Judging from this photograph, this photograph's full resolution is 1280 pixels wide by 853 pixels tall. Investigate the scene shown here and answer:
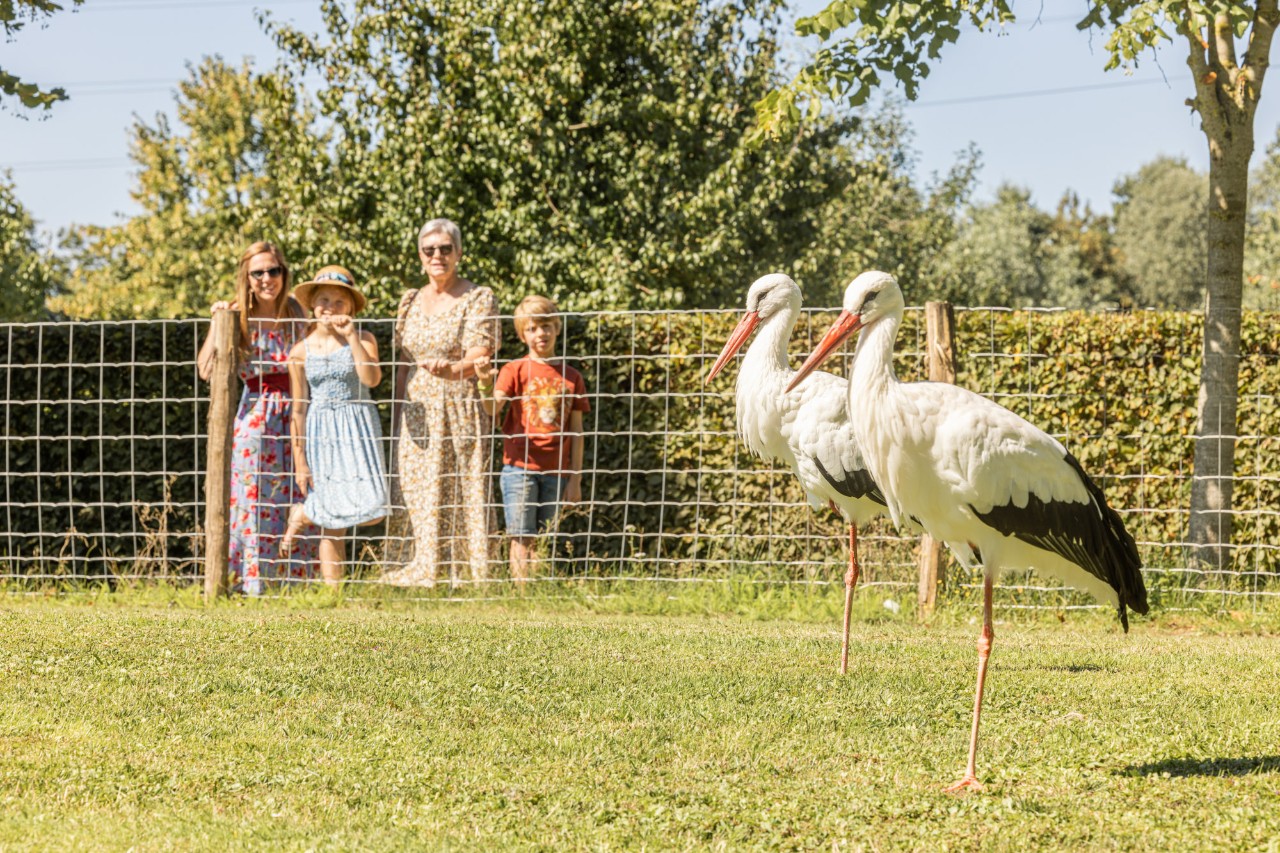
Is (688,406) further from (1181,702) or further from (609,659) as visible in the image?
(1181,702)

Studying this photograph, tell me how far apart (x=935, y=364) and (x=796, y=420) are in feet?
5.51

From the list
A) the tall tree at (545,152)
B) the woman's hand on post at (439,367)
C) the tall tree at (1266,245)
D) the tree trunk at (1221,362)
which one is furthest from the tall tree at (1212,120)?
the tall tree at (1266,245)

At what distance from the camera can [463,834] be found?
3.92 metres

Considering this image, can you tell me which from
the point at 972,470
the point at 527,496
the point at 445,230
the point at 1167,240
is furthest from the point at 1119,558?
the point at 1167,240

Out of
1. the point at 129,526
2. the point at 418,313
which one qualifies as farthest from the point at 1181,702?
the point at 129,526

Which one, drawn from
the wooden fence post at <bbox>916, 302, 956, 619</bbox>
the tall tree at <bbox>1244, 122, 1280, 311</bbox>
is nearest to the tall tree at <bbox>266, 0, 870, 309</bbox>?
the wooden fence post at <bbox>916, 302, 956, 619</bbox>

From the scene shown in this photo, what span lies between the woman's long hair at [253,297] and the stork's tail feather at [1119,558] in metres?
6.21

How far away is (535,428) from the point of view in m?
9.58

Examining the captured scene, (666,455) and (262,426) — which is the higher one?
(262,426)

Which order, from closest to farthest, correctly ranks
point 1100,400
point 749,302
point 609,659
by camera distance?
point 609,659 → point 749,302 → point 1100,400

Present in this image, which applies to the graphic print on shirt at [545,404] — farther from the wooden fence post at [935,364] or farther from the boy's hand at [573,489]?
the wooden fence post at [935,364]

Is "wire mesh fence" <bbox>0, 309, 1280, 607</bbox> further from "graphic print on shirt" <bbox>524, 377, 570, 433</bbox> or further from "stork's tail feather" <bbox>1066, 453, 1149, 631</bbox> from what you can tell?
"stork's tail feather" <bbox>1066, 453, 1149, 631</bbox>

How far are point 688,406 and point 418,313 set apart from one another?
7.31 ft

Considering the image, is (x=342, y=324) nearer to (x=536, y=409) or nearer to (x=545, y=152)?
(x=536, y=409)
